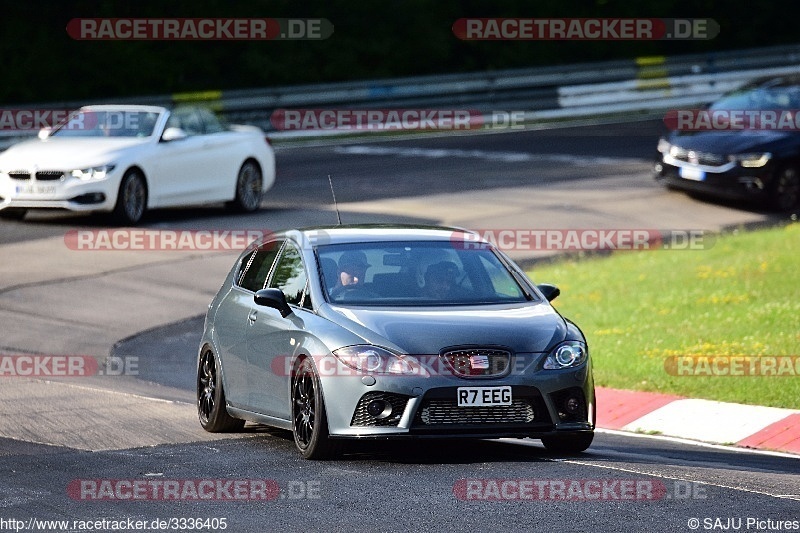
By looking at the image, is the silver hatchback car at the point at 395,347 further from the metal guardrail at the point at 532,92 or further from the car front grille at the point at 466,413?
the metal guardrail at the point at 532,92

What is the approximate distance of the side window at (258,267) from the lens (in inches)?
429

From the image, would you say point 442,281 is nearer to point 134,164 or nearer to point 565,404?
point 565,404

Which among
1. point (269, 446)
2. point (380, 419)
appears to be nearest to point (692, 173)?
point (269, 446)

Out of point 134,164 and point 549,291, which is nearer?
point 549,291

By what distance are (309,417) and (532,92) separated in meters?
24.4

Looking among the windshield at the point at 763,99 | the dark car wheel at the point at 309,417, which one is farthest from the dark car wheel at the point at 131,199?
the dark car wheel at the point at 309,417

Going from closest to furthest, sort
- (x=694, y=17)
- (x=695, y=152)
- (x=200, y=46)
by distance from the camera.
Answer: (x=695, y=152) → (x=200, y=46) → (x=694, y=17)

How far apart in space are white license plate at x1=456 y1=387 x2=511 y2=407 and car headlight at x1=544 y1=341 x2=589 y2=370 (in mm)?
352

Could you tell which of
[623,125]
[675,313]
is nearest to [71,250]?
[675,313]

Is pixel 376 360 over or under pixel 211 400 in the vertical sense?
over

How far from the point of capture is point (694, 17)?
41312 mm

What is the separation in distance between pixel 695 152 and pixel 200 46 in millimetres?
15086

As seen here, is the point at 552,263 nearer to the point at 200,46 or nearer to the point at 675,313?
the point at 675,313

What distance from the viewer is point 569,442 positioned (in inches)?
388
